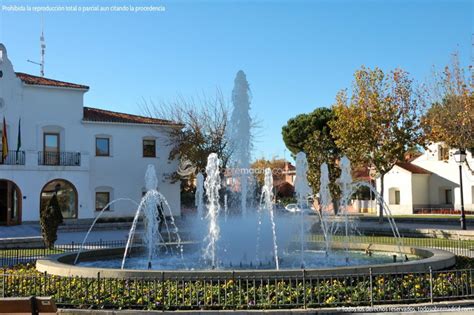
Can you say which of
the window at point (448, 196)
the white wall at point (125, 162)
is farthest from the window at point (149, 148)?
the window at point (448, 196)

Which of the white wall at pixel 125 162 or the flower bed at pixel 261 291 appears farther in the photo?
the white wall at pixel 125 162

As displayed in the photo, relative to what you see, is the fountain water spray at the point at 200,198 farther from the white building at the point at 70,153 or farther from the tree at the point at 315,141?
the tree at the point at 315,141

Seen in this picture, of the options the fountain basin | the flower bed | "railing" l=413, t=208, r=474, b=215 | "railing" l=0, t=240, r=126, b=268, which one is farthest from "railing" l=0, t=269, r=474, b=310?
"railing" l=413, t=208, r=474, b=215

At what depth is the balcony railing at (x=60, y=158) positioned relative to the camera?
36.1 m

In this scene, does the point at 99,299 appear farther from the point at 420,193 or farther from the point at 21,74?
the point at 420,193

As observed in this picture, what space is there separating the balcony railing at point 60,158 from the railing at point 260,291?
88.4 ft

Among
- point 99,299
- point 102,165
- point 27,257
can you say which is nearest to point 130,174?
point 102,165

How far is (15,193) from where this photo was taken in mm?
34625

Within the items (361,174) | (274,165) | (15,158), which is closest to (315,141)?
(15,158)

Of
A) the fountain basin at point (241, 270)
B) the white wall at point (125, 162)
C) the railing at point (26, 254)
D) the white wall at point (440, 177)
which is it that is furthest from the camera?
the white wall at point (440, 177)

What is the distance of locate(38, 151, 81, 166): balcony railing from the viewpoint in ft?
118

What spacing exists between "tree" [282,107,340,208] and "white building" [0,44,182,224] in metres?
10.3

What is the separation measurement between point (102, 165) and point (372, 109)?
61.1ft

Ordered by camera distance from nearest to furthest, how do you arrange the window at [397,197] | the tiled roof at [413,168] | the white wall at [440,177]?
the white wall at [440,177] → the tiled roof at [413,168] → the window at [397,197]
